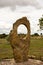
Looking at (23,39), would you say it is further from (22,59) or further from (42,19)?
(42,19)

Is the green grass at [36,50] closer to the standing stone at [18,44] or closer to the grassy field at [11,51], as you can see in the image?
the grassy field at [11,51]

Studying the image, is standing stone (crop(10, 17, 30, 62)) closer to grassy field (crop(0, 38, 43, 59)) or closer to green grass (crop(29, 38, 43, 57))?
grassy field (crop(0, 38, 43, 59))

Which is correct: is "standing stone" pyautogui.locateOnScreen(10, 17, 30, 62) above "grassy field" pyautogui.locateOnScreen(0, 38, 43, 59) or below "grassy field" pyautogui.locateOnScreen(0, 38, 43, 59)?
above

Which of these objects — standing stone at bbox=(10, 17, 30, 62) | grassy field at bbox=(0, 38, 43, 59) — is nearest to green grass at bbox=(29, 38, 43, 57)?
grassy field at bbox=(0, 38, 43, 59)

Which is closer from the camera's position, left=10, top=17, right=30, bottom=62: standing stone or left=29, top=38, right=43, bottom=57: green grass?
left=10, top=17, right=30, bottom=62: standing stone

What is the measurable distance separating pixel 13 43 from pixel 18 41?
→ 1.58ft

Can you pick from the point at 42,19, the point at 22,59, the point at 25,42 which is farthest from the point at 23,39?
the point at 42,19

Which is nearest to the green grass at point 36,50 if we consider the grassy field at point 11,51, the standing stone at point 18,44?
the grassy field at point 11,51

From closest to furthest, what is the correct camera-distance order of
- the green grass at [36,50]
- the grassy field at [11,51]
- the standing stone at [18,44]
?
the standing stone at [18,44] → the grassy field at [11,51] → the green grass at [36,50]

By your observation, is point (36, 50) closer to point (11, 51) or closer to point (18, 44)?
point (11, 51)

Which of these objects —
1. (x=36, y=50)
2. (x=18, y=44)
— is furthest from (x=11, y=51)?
(x=18, y=44)

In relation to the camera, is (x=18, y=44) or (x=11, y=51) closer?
(x=18, y=44)

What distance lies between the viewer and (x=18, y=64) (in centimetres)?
1919

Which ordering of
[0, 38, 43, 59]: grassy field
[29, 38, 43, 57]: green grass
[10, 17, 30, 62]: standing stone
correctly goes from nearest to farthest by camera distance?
[10, 17, 30, 62]: standing stone
[0, 38, 43, 59]: grassy field
[29, 38, 43, 57]: green grass
